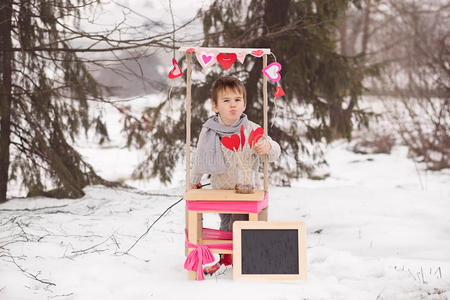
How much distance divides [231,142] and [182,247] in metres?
1.15

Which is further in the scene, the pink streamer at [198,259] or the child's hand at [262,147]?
the child's hand at [262,147]

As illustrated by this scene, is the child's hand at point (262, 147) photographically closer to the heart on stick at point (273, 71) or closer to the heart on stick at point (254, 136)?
the heart on stick at point (254, 136)

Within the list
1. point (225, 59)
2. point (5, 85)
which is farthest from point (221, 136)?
point (5, 85)

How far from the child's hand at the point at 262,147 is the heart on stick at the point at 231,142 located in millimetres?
115

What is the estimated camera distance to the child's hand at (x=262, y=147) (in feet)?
8.80

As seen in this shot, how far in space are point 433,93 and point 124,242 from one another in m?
6.83

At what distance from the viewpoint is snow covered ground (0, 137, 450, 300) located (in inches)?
95.4

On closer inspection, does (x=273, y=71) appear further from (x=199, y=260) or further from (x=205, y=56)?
(x=199, y=260)

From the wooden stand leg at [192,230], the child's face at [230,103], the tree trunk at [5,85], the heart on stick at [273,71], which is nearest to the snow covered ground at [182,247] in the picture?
the wooden stand leg at [192,230]

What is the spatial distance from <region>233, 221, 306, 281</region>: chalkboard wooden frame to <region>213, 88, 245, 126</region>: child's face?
71 cm

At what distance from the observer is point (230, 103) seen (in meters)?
2.81

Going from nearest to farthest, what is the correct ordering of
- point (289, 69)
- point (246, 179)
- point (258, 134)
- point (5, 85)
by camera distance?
1. point (258, 134)
2. point (246, 179)
3. point (5, 85)
4. point (289, 69)

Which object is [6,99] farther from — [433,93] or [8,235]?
[433,93]

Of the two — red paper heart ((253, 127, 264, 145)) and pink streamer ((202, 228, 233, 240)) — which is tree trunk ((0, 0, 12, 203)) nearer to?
pink streamer ((202, 228, 233, 240))
